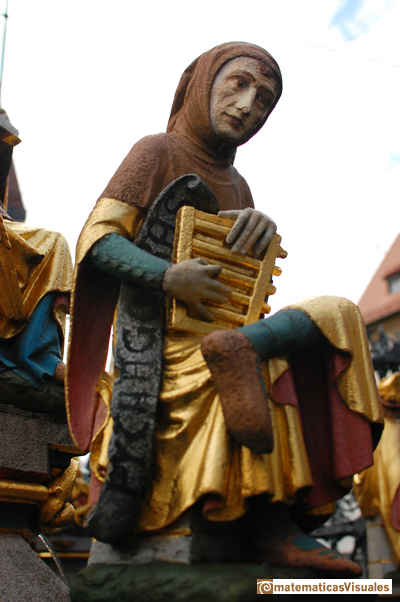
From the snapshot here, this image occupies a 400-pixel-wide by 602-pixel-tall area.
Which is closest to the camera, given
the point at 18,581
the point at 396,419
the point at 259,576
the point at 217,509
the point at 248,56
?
the point at 259,576

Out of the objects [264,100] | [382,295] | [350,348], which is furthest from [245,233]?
[382,295]

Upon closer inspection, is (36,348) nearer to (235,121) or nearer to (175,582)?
(235,121)

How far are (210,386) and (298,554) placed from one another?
596 mm

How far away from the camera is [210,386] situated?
6.72 feet

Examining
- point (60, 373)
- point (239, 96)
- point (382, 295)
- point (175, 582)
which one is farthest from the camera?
point (382, 295)

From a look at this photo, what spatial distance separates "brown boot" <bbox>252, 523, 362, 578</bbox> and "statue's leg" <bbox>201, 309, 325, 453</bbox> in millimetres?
370

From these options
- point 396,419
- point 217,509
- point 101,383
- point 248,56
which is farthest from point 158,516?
point 396,419

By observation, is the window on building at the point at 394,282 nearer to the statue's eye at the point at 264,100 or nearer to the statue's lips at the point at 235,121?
the statue's eye at the point at 264,100

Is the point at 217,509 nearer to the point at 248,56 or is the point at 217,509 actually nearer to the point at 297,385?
the point at 297,385

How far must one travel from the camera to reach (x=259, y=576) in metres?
1.73

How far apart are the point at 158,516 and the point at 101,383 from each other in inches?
21.0

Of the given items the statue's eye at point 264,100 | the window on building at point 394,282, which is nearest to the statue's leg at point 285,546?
the statue's eye at point 264,100

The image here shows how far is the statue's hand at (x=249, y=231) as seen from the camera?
2.33m

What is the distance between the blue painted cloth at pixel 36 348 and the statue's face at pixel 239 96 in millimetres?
1292
